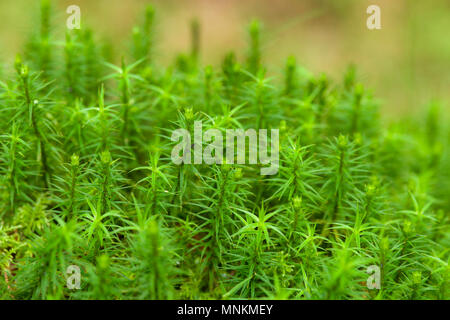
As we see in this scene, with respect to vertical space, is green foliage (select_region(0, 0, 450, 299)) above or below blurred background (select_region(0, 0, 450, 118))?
below

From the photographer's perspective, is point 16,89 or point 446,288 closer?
point 446,288

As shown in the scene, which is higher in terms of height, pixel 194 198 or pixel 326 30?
pixel 326 30

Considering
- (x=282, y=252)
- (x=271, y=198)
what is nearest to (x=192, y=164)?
(x=271, y=198)

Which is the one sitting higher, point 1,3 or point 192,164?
point 1,3

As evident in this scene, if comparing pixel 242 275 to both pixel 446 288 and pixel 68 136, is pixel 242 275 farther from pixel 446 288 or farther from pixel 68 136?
pixel 68 136
